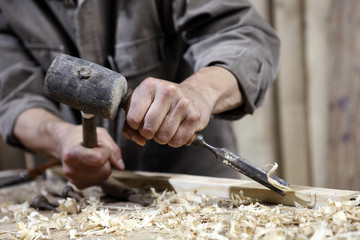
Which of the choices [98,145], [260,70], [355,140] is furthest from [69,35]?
[355,140]

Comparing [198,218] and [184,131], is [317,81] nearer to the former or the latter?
[184,131]

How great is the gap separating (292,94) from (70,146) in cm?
158

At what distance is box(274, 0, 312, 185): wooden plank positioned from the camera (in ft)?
8.10

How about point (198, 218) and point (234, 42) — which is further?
point (234, 42)

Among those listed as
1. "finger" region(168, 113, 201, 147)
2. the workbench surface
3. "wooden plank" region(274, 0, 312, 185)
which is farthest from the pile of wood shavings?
"wooden plank" region(274, 0, 312, 185)

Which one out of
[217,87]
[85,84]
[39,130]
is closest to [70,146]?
[39,130]

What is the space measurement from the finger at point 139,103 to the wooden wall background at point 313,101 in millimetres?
1602

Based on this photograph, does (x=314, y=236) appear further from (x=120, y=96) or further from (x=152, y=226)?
(x=120, y=96)

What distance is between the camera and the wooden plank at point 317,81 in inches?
95.7

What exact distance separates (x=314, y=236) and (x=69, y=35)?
1.47m

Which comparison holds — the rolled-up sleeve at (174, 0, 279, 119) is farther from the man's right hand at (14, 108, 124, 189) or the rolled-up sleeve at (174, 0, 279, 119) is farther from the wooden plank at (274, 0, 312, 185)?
the wooden plank at (274, 0, 312, 185)

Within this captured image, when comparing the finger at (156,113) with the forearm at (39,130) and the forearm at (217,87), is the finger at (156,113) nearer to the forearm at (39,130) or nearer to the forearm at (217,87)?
the forearm at (217,87)

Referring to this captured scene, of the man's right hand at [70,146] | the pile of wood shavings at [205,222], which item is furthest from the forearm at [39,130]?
the pile of wood shavings at [205,222]

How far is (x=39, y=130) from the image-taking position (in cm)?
170
